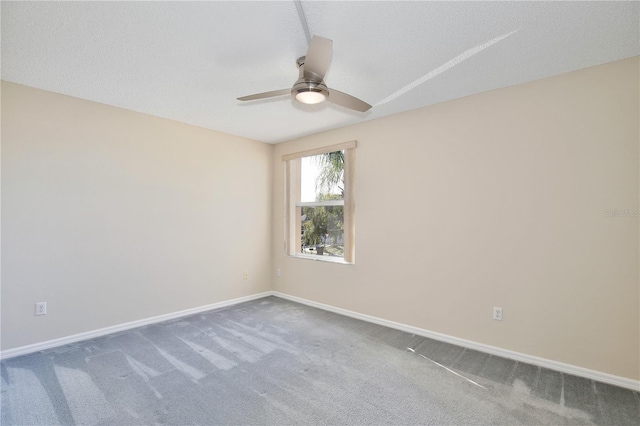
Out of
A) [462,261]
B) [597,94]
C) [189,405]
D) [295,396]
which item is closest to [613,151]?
[597,94]

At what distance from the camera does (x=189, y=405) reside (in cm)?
202

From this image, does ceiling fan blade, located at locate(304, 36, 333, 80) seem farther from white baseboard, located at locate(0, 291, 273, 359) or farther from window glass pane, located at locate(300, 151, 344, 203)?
white baseboard, located at locate(0, 291, 273, 359)

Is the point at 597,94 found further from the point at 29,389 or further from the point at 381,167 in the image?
the point at 29,389

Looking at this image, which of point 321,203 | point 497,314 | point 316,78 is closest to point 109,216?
point 321,203

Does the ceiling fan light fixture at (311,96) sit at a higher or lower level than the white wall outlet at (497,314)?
higher

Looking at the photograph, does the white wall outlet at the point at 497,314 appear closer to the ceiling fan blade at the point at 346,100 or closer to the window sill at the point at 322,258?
the window sill at the point at 322,258

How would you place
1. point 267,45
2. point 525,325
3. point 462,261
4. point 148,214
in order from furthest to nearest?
point 148,214 → point 462,261 → point 525,325 → point 267,45

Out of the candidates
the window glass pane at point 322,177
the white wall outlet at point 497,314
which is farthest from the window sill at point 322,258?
the white wall outlet at point 497,314

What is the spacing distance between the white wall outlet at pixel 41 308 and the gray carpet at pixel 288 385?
36 centimetres

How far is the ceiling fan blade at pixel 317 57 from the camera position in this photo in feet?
5.33

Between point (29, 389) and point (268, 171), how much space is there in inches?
140

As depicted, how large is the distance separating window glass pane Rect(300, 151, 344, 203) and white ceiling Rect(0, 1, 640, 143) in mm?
1276

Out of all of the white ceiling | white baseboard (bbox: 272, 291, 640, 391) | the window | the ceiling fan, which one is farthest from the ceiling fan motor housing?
white baseboard (bbox: 272, 291, 640, 391)

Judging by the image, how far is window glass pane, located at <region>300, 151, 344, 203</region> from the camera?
4.11m
